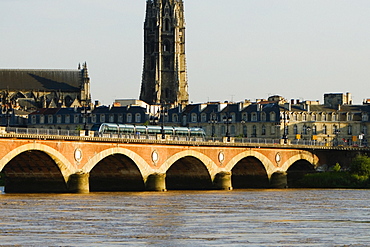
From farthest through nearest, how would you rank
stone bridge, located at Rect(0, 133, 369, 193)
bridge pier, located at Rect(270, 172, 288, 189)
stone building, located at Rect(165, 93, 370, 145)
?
1. stone building, located at Rect(165, 93, 370, 145)
2. bridge pier, located at Rect(270, 172, 288, 189)
3. stone bridge, located at Rect(0, 133, 369, 193)

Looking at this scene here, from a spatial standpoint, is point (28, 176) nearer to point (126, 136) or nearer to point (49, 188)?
point (49, 188)

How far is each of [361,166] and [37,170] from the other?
3852 cm

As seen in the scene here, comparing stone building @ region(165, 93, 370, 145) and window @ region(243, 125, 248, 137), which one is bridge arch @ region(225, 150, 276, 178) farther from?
window @ region(243, 125, 248, 137)

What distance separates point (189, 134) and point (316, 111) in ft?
127

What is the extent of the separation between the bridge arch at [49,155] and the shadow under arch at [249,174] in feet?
90.8

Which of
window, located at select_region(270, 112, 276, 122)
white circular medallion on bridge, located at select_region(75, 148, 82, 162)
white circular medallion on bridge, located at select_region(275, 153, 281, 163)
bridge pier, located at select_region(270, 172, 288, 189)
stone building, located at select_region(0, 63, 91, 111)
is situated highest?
stone building, located at select_region(0, 63, 91, 111)

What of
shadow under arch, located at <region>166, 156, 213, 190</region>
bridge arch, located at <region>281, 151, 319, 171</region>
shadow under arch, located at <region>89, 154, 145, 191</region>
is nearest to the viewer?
shadow under arch, located at <region>89, 154, 145, 191</region>

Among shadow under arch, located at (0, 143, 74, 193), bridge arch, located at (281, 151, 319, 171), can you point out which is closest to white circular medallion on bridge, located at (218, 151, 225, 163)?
bridge arch, located at (281, 151, 319, 171)

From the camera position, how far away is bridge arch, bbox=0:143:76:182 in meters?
76.3

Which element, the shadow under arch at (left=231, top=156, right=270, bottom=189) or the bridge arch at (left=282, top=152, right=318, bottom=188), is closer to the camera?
the shadow under arch at (left=231, top=156, right=270, bottom=189)

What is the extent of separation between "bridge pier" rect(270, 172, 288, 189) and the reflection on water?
23.0 m

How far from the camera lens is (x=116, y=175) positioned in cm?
9181

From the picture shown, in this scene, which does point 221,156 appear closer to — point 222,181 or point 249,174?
point 222,181

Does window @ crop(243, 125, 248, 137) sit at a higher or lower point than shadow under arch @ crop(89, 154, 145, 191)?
higher
